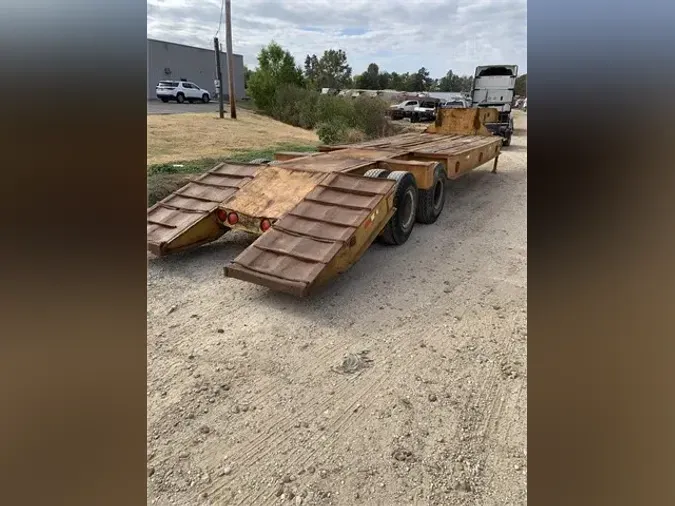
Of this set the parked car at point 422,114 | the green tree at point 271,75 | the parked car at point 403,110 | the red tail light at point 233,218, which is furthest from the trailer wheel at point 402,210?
the green tree at point 271,75

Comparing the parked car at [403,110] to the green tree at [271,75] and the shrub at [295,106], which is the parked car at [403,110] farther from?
the green tree at [271,75]

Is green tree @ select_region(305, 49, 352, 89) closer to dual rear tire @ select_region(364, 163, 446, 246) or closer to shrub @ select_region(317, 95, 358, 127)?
shrub @ select_region(317, 95, 358, 127)

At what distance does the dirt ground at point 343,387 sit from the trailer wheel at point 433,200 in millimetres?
1230

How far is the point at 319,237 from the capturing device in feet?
13.6

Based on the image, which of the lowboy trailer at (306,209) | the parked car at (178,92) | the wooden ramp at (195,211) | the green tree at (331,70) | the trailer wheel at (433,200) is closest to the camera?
the lowboy trailer at (306,209)

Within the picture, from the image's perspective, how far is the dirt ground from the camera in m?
2.33

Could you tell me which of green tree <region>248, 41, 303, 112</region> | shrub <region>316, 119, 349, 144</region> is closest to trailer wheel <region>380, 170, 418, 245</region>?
shrub <region>316, 119, 349, 144</region>

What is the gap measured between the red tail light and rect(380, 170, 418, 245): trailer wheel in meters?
1.58

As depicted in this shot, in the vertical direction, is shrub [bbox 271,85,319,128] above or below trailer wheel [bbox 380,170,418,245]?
above

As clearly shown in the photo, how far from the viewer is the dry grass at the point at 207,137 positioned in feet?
39.1

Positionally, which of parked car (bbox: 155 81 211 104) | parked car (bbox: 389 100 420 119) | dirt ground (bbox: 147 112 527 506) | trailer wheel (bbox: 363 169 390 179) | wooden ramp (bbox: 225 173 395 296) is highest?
parked car (bbox: 155 81 211 104)

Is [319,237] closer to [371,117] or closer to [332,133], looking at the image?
[332,133]
